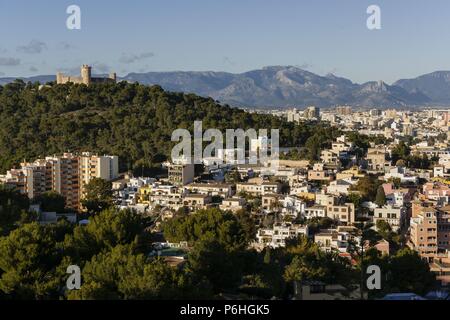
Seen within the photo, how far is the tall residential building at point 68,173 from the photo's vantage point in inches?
673

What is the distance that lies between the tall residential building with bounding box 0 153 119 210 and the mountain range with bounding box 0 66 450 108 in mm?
43156

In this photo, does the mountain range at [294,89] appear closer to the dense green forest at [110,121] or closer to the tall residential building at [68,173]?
the dense green forest at [110,121]

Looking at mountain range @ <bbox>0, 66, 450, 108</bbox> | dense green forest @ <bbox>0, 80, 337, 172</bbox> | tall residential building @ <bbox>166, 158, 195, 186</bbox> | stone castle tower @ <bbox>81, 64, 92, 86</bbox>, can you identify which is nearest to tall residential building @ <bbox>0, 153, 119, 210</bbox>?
dense green forest @ <bbox>0, 80, 337, 172</bbox>

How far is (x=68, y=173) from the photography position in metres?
17.9

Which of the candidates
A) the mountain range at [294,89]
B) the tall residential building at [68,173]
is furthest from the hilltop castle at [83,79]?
the mountain range at [294,89]

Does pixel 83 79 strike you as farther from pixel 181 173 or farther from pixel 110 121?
pixel 181 173

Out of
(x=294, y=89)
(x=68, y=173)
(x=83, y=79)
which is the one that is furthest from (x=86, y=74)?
(x=294, y=89)

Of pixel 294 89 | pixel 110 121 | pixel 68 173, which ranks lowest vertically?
pixel 68 173

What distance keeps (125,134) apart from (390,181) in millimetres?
8970

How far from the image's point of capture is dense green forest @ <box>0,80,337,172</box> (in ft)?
69.6

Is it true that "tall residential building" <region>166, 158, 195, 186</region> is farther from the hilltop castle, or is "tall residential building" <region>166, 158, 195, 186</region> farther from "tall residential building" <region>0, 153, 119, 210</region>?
the hilltop castle

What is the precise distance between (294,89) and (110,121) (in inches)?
2043

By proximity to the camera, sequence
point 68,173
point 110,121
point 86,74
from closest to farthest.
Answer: point 68,173 < point 110,121 < point 86,74
